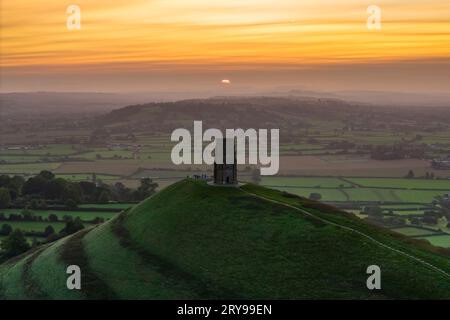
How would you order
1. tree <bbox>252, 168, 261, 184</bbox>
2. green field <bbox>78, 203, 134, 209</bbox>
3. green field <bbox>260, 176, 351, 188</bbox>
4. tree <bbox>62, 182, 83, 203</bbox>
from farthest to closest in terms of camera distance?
1. tree <bbox>252, 168, 261, 184</bbox>
2. green field <bbox>260, 176, 351, 188</bbox>
3. tree <bbox>62, 182, 83, 203</bbox>
4. green field <bbox>78, 203, 134, 209</bbox>

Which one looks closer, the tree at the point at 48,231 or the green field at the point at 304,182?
the tree at the point at 48,231

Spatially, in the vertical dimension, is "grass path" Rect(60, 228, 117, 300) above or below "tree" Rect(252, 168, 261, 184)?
below

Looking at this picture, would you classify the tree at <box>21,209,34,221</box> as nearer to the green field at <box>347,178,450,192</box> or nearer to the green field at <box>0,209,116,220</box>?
the green field at <box>0,209,116,220</box>

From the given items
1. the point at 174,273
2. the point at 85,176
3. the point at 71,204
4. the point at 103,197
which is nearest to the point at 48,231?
the point at 71,204

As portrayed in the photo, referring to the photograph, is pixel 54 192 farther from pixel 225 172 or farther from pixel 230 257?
pixel 230 257

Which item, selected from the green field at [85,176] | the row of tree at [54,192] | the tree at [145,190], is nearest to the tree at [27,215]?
the row of tree at [54,192]

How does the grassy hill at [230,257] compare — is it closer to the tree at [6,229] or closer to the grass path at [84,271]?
the grass path at [84,271]

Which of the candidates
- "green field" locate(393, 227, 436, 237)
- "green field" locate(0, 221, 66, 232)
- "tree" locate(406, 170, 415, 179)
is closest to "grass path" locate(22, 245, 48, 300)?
"green field" locate(0, 221, 66, 232)

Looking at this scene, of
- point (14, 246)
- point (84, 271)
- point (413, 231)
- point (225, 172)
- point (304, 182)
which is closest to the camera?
point (84, 271)
